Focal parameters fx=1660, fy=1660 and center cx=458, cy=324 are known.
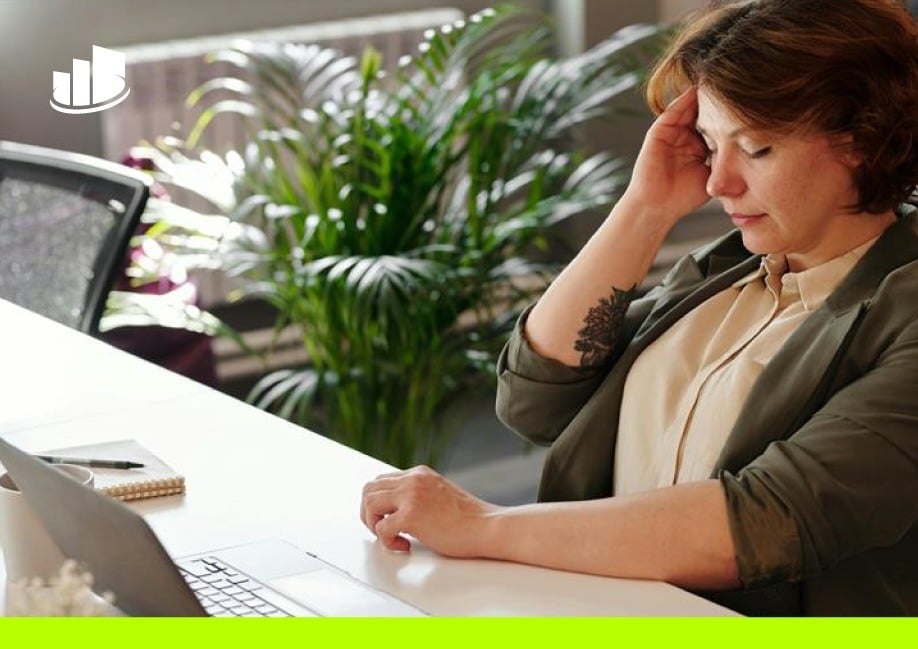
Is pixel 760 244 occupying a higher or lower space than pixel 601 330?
higher

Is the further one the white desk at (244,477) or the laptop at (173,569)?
the white desk at (244,477)

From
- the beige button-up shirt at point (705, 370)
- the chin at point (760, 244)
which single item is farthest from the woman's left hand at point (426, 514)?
the chin at point (760, 244)

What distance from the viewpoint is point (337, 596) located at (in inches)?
56.4

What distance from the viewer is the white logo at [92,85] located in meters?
1.72

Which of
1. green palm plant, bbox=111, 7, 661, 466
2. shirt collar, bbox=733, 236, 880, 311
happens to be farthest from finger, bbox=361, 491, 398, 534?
green palm plant, bbox=111, 7, 661, 466

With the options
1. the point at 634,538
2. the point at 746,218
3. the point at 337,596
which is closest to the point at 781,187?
the point at 746,218

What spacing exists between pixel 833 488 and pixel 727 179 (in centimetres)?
36

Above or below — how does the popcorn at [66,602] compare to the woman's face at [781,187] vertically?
below

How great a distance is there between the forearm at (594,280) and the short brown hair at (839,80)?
0.25m

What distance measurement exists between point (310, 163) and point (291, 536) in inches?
75.0

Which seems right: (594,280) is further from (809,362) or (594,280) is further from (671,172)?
(809,362)

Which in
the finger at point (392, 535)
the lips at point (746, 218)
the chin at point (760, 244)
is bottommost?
the finger at point (392, 535)

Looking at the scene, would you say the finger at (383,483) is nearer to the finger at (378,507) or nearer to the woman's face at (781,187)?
the finger at (378,507)

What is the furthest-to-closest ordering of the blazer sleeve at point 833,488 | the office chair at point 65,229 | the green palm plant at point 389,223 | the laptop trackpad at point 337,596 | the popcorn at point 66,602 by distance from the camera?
the green palm plant at point 389,223, the office chair at point 65,229, the blazer sleeve at point 833,488, the laptop trackpad at point 337,596, the popcorn at point 66,602
